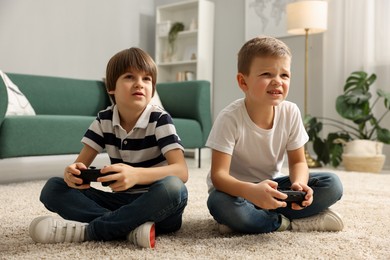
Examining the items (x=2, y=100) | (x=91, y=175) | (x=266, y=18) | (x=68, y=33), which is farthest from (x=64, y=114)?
(x=91, y=175)

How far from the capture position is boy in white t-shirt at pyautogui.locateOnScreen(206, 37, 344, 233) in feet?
4.00

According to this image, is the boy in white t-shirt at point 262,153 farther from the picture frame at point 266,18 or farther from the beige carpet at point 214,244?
the picture frame at point 266,18

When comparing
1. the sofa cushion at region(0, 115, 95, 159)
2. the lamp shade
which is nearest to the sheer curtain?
the lamp shade

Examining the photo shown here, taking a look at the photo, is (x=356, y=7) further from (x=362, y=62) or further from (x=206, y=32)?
(x=206, y=32)

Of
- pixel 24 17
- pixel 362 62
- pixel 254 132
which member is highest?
pixel 24 17

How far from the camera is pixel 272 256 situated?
1.02 metres

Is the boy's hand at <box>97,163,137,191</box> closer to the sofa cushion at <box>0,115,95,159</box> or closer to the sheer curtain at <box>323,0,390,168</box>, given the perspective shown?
the sofa cushion at <box>0,115,95,159</box>

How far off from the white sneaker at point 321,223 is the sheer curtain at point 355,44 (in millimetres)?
2582

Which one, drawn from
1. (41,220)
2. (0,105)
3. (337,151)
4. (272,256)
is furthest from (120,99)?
(337,151)

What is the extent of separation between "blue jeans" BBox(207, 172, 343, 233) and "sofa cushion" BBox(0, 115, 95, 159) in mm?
1487

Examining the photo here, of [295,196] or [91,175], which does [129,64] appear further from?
[295,196]

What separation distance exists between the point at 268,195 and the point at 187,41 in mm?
4101

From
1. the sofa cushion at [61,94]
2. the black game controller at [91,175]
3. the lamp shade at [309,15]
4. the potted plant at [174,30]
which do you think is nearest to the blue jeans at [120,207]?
the black game controller at [91,175]

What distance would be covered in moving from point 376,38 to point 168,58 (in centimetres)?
225
